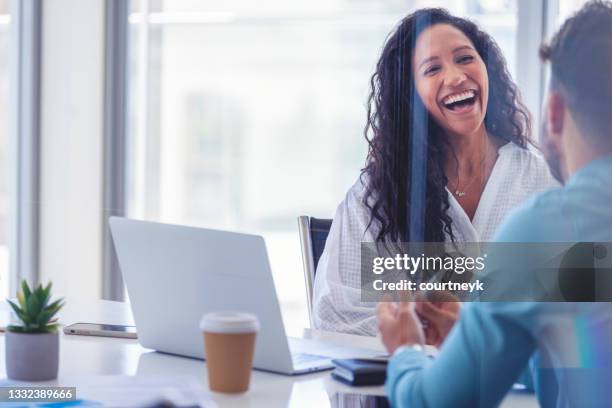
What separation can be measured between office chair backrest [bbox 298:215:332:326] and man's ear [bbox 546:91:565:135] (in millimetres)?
985

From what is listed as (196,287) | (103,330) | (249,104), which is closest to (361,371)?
(196,287)

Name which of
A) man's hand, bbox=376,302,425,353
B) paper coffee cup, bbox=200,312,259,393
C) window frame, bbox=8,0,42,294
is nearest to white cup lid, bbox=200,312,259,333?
paper coffee cup, bbox=200,312,259,393

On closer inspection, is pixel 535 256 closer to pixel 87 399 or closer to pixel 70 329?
pixel 87 399

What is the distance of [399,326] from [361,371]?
112 mm

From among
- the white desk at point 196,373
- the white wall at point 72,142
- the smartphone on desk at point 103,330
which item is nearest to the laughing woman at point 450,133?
the white desk at point 196,373

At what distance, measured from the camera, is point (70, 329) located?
1.33 m

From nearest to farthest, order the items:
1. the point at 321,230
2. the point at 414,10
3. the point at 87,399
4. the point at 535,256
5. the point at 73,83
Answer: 1. the point at 535,256
2. the point at 87,399
3. the point at 414,10
4. the point at 321,230
5. the point at 73,83

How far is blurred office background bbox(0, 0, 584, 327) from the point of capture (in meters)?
2.99

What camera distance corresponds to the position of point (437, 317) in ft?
2.91

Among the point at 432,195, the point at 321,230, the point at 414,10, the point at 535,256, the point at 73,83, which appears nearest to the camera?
the point at 535,256

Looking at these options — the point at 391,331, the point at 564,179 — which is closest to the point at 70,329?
the point at 391,331

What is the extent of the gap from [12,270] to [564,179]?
2.62 m

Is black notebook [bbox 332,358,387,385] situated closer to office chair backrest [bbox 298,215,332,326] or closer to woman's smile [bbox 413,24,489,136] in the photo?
woman's smile [bbox 413,24,489,136]

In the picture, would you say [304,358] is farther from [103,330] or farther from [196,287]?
[103,330]
